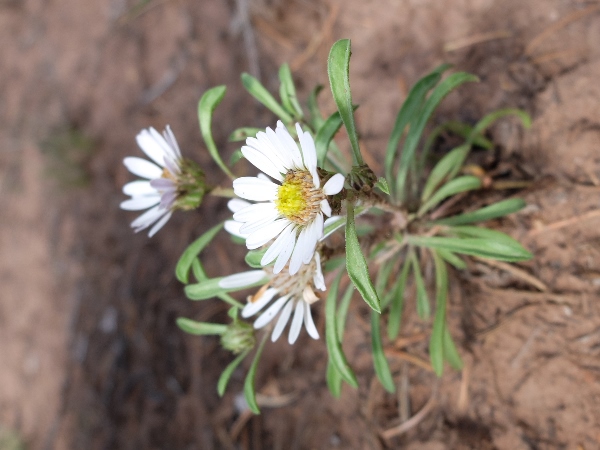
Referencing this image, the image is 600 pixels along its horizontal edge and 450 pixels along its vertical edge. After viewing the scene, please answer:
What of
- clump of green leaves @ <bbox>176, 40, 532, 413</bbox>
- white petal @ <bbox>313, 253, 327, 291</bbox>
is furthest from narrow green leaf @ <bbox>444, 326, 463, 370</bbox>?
white petal @ <bbox>313, 253, 327, 291</bbox>

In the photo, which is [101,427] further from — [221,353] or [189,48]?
[189,48]

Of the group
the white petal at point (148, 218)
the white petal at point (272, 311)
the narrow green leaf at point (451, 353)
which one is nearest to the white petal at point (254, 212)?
the white petal at point (272, 311)

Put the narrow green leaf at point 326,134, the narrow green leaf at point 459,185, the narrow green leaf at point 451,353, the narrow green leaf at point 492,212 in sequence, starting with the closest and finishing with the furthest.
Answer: the narrow green leaf at point 326,134
the narrow green leaf at point 492,212
the narrow green leaf at point 459,185
the narrow green leaf at point 451,353

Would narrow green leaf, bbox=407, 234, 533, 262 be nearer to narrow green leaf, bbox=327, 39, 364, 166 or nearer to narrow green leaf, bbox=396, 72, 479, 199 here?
narrow green leaf, bbox=396, 72, 479, 199

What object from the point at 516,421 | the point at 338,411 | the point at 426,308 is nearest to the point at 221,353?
the point at 338,411

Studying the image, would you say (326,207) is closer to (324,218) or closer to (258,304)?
(324,218)

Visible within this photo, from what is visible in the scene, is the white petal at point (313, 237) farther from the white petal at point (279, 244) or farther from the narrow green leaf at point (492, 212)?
the narrow green leaf at point (492, 212)

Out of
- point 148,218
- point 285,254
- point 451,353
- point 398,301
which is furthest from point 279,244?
point 451,353
